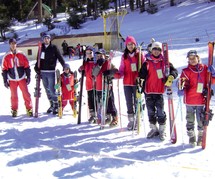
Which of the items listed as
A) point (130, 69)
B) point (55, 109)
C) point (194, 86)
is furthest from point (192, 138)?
point (55, 109)

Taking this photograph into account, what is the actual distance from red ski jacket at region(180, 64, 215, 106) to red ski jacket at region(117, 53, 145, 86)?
1.12 m

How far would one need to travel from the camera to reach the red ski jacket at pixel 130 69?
662 centimetres

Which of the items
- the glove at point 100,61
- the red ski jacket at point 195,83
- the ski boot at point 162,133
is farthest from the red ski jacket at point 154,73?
the glove at point 100,61

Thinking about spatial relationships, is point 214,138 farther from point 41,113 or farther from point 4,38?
point 4,38

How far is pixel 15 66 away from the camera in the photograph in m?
8.30

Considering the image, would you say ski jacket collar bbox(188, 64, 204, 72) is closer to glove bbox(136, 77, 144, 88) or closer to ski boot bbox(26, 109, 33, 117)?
glove bbox(136, 77, 144, 88)

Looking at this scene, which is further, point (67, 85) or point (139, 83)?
point (67, 85)

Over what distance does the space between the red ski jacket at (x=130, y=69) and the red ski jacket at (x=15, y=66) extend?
2.71 m

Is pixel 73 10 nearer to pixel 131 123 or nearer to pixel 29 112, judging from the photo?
pixel 29 112

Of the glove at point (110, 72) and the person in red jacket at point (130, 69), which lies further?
the glove at point (110, 72)

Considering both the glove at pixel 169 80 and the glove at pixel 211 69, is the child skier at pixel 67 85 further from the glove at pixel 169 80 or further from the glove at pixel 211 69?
the glove at pixel 211 69

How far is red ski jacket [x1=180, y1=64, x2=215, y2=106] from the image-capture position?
573 centimetres

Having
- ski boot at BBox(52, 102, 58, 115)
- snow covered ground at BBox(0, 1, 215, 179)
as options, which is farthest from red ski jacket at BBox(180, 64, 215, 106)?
ski boot at BBox(52, 102, 58, 115)

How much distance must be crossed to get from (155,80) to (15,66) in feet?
12.2
